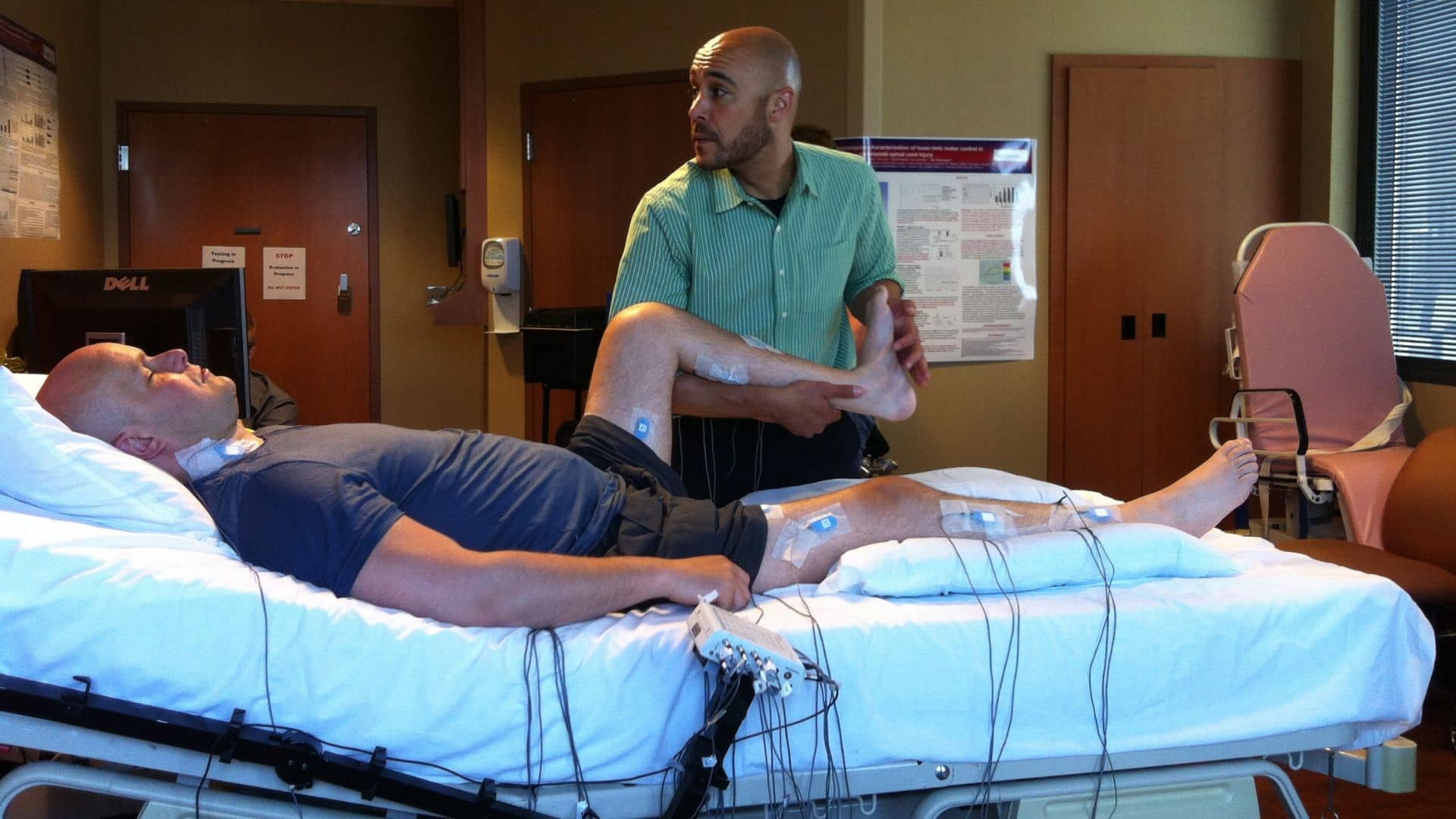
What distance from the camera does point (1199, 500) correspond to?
210 cm

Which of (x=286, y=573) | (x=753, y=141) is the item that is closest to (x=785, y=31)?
(x=753, y=141)

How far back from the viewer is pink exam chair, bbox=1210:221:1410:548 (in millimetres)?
3768

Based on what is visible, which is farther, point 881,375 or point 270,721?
point 881,375

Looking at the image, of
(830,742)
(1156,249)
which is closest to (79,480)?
(830,742)

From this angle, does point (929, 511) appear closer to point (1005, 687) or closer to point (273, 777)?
point (1005, 687)

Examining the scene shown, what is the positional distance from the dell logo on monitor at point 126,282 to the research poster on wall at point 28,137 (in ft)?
7.56

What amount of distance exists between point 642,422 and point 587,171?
9.99 feet

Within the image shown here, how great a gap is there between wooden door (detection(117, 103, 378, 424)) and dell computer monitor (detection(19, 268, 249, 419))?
11.4 feet

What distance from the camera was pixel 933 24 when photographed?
444 centimetres

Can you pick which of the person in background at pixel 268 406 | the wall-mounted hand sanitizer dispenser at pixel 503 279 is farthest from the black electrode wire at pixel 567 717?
the wall-mounted hand sanitizer dispenser at pixel 503 279

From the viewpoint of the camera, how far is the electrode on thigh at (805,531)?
195 centimetres

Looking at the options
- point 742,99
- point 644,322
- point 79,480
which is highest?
point 742,99

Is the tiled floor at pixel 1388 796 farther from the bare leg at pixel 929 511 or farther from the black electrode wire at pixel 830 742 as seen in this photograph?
the black electrode wire at pixel 830 742

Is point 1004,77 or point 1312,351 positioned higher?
point 1004,77
